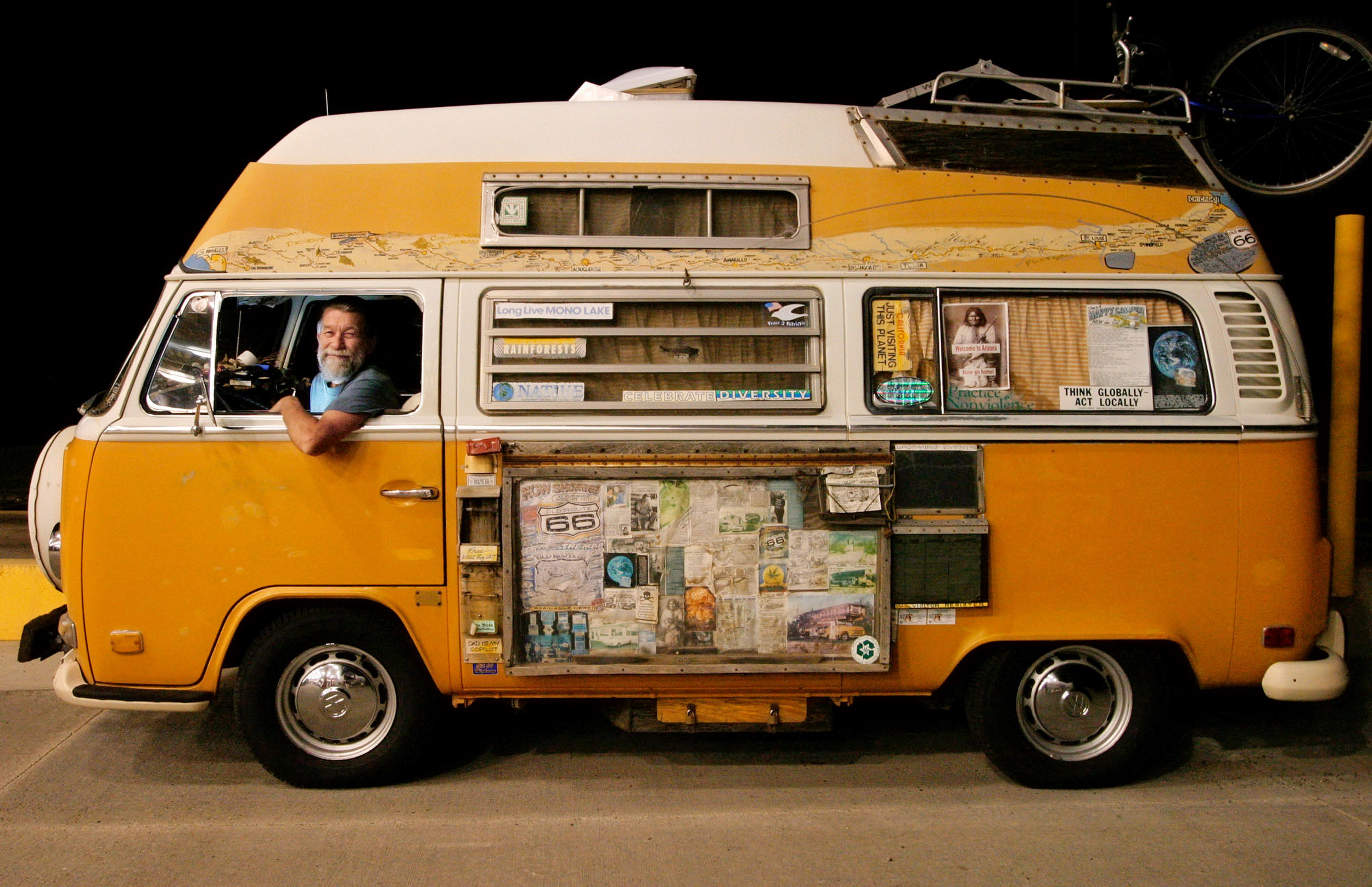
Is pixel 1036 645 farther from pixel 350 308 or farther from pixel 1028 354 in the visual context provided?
pixel 350 308

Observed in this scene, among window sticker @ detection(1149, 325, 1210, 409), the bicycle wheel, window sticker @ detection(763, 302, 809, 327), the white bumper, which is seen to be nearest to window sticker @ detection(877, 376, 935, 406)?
window sticker @ detection(763, 302, 809, 327)

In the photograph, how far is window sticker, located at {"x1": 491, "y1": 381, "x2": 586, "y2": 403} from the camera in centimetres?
362

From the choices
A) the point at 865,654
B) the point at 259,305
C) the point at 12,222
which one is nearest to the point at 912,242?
the point at 865,654

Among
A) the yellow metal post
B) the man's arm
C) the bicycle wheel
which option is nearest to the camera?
the man's arm

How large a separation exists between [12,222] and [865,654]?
1130cm

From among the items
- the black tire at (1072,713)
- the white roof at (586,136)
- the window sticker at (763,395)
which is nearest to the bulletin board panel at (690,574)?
the window sticker at (763,395)

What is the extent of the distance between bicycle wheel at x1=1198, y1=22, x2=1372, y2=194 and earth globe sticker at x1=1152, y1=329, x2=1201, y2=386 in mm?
2045

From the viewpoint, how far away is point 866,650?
364cm

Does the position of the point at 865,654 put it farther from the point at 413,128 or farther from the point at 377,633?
the point at 413,128

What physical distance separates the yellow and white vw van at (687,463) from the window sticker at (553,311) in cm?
2

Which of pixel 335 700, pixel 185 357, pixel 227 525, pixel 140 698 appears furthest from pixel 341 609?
pixel 185 357

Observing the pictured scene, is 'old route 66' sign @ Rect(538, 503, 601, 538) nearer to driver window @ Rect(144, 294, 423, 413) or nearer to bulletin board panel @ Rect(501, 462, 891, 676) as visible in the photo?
bulletin board panel @ Rect(501, 462, 891, 676)

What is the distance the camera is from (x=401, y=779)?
12.7 ft

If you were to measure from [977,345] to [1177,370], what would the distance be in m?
0.89
